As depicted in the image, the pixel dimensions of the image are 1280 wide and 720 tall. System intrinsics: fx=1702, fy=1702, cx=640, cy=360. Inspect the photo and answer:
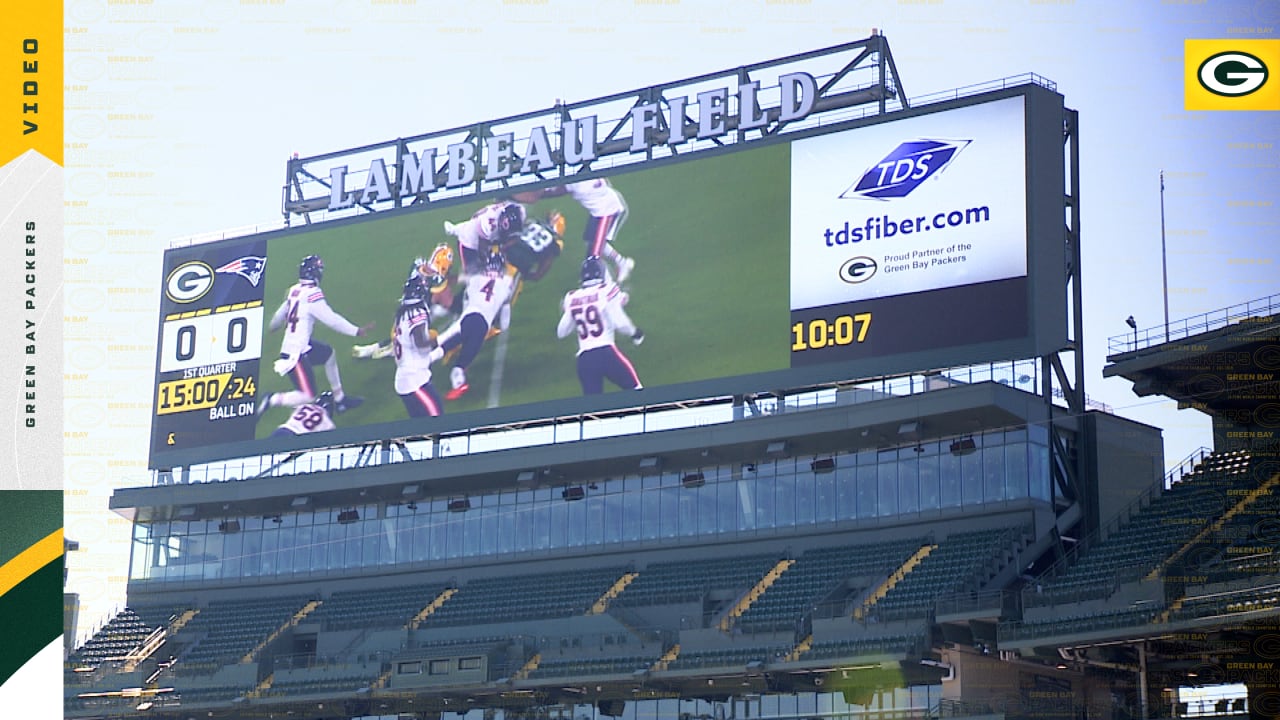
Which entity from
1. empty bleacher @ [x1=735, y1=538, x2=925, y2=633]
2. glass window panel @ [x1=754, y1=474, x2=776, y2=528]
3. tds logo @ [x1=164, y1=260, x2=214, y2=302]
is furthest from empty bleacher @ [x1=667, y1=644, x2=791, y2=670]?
tds logo @ [x1=164, y1=260, x2=214, y2=302]

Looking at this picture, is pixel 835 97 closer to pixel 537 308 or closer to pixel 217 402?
pixel 537 308

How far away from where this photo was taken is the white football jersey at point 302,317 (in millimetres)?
44312

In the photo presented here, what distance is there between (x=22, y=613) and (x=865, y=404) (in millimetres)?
24899

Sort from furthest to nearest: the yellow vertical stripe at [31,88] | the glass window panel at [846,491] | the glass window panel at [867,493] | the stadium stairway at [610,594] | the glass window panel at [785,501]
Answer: the stadium stairway at [610,594], the glass window panel at [785,501], the glass window panel at [846,491], the glass window panel at [867,493], the yellow vertical stripe at [31,88]

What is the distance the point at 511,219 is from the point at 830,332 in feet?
31.8

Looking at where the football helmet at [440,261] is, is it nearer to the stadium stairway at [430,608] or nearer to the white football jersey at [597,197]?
the white football jersey at [597,197]

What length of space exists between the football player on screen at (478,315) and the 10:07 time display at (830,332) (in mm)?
7963

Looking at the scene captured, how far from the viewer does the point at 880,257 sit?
118ft

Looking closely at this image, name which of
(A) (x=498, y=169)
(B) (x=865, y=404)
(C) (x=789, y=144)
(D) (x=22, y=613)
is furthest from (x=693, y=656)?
(D) (x=22, y=613)

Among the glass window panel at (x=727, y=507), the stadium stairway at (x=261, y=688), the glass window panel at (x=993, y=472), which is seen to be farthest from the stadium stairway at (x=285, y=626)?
the glass window panel at (x=993, y=472)

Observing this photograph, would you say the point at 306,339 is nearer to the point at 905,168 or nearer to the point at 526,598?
the point at 526,598

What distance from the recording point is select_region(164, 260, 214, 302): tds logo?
46656 mm

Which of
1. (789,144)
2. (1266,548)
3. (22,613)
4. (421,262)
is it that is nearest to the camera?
(22,613)

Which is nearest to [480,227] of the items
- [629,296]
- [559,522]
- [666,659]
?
[629,296]
